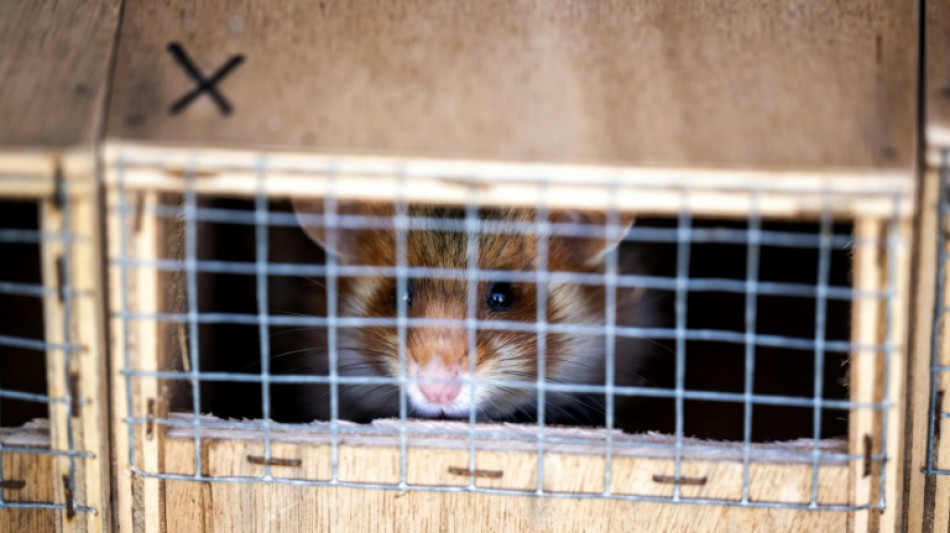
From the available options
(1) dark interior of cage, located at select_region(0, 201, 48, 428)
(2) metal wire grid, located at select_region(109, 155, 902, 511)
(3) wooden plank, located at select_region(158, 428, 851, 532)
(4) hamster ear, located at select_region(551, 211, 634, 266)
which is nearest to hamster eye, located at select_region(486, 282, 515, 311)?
(4) hamster ear, located at select_region(551, 211, 634, 266)

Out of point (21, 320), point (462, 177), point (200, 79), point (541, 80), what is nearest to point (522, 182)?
point (462, 177)

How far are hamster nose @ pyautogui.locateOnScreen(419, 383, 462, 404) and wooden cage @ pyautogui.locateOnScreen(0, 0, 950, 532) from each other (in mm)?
473

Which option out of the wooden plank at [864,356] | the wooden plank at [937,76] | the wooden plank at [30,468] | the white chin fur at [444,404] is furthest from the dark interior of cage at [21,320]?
the wooden plank at [937,76]

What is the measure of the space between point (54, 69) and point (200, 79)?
362 mm

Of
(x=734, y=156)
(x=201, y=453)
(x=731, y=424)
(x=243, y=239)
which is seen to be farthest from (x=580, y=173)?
(x=243, y=239)

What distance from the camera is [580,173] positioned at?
6.66 feet

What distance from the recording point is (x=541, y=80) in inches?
85.1

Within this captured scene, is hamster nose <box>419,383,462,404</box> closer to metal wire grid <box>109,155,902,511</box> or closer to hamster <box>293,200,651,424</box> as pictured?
hamster <box>293,200,651,424</box>

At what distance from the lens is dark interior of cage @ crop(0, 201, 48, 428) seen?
146 inches

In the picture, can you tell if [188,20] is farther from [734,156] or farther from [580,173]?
[734,156]

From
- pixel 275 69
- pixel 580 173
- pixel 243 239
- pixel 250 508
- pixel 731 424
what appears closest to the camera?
pixel 580 173

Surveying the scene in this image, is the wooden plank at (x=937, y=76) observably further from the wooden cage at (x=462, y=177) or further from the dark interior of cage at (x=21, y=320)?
the dark interior of cage at (x=21, y=320)

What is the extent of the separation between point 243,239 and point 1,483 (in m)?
2.19

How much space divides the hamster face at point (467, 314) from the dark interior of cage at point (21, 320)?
1306 millimetres
